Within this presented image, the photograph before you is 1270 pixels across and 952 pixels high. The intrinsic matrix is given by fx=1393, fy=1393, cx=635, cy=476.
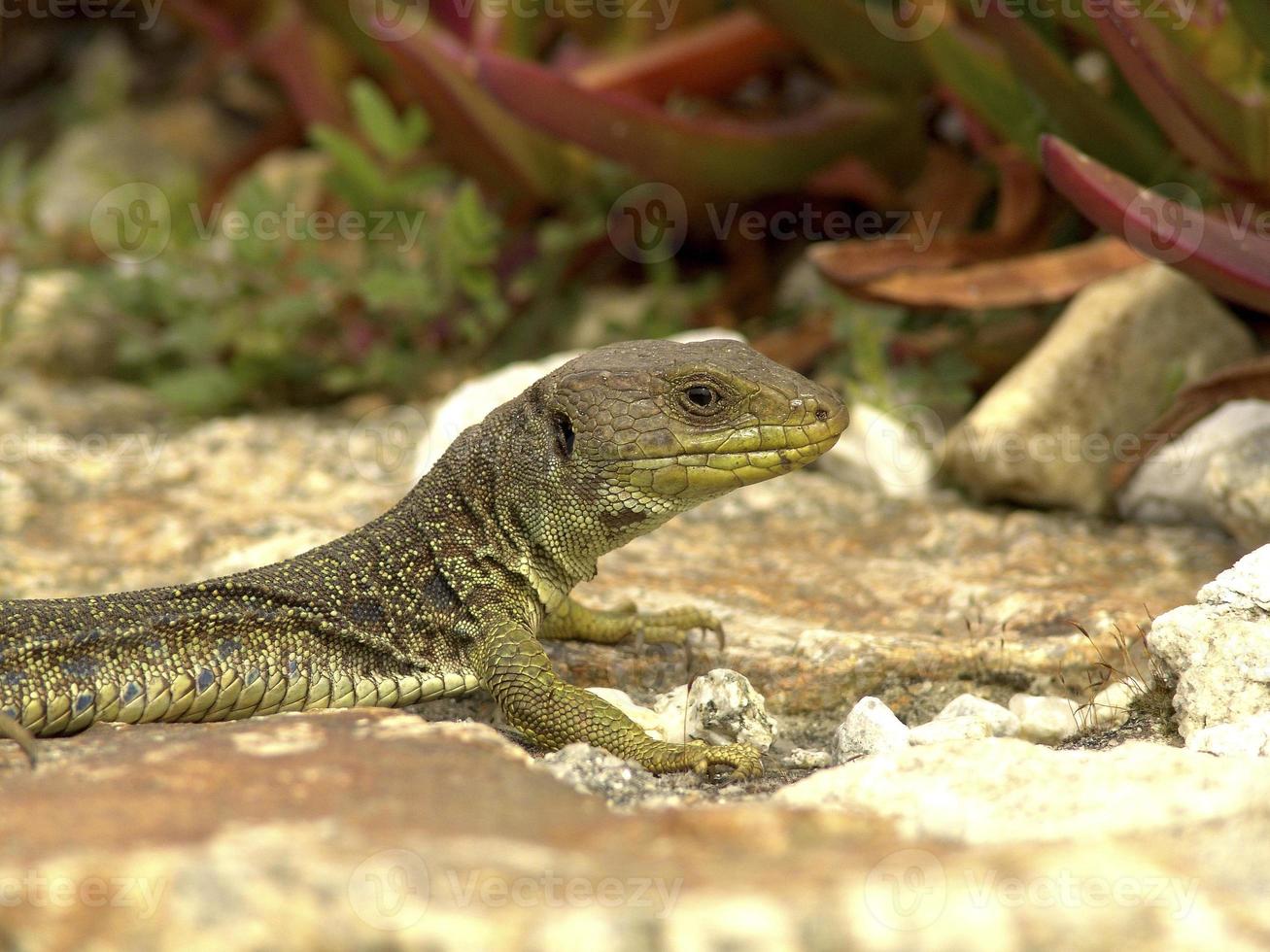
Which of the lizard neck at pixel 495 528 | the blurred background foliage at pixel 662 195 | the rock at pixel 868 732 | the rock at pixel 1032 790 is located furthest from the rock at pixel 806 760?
the blurred background foliage at pixel 662 195

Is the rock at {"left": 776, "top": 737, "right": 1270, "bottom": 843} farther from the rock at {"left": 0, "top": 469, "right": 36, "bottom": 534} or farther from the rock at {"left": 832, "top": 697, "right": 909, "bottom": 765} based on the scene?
the rock at {"left": 0, "top": 469, "right": 36, "bottom": 534}

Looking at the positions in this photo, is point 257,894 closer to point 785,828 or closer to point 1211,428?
point 785,828

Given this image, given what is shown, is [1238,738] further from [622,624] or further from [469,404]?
[469,404]

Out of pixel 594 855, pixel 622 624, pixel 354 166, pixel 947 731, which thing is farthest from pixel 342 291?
pixel 594 855

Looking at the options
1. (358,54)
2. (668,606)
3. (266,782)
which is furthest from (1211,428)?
(358,54)

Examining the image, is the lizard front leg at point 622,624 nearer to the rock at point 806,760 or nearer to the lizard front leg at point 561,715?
the lizard front leg at point 561,715

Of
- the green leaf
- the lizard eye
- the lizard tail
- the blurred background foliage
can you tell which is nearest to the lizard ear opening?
the lizard eye
